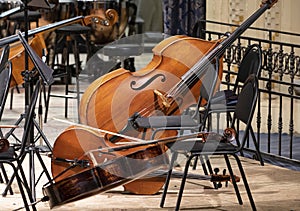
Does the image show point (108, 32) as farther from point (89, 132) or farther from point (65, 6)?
point (89, 132)

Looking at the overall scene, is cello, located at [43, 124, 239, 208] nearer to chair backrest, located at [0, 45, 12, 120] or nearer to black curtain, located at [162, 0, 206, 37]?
chair backrest, located at [0, 45, 12, 120]

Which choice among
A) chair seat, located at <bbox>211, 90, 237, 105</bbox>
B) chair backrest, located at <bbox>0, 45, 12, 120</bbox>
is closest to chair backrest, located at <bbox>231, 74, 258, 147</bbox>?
chair seat, located at <bbox>211, 90, 237, 105</bbox>

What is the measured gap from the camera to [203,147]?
4.89 meters

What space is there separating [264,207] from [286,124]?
7.95ft

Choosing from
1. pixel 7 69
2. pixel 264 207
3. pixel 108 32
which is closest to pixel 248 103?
pixel 264 207

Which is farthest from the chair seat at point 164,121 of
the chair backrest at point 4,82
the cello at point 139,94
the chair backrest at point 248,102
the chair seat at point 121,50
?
the chair seat at point 121,50

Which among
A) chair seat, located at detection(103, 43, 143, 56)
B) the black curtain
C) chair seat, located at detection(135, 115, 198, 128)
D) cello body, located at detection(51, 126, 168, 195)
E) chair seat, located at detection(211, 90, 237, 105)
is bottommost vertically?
cello body, located at detection(51, 126, 168, 195)

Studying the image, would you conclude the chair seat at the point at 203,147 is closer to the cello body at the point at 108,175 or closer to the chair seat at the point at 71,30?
the cello body at the point at 108,175

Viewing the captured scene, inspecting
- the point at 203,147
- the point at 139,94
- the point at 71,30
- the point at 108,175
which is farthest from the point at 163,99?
the point at 71,30

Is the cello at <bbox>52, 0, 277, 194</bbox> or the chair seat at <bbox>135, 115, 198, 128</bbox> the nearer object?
the chair seat at <bbox>135, 115, 198, 128</bbox>

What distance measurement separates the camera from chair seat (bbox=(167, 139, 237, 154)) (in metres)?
4.87

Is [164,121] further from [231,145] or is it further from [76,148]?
[76,148]

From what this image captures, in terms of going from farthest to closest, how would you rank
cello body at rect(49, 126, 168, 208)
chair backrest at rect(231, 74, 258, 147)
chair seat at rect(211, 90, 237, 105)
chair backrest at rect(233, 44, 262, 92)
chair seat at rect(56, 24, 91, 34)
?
chair seat at rect(56, 24, 91, 34)
chair seat at rect(211, 90, 237, 105)
chair backrest at rect(233, 44, 262, 92)
chair backrest at rect(231, 74, 258, 147)
cello body at rect(49, 126, 168, 208)

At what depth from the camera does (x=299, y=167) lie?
634 cm
